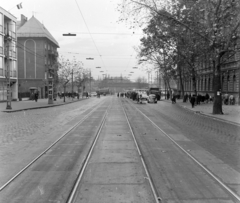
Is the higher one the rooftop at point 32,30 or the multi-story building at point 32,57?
the rooftop at point 32,30

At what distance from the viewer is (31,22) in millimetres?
61406

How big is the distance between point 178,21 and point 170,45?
13.0 metres

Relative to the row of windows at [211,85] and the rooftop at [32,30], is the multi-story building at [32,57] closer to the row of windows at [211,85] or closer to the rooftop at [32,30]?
the rooftop at [32,30]

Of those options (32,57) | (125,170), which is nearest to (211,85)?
(32,57)

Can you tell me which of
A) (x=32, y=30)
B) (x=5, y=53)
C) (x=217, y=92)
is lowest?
(x=217, y=92)

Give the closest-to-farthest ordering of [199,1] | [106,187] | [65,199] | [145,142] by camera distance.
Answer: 1. [65,199]
2. [106,187]
3. [145,142]
4. [199,1]

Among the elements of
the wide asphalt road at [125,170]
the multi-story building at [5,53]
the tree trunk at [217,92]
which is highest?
the multi-story building at [5,53]

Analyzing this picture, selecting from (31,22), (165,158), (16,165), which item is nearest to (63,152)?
(16,165)

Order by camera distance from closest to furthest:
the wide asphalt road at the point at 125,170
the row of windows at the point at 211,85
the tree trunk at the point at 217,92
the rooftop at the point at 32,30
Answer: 1. the wide asphalt road at the point at 125,170
2. the tree trunk at the point at 217,92
3. the row of windows at the point at 211,85
4. the rooftop at the point at 32,30

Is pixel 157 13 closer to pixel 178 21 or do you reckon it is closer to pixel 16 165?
pixel 178 21

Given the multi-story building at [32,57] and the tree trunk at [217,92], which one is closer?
the tree trunk at [217,92]

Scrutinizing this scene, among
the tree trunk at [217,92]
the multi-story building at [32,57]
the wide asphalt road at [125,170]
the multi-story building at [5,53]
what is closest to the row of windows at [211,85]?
the tree trunk at [217,92]

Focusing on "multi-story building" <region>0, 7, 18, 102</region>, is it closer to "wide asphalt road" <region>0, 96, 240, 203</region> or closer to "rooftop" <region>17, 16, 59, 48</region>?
"rooftop" <region>17, 16, 59, 48</region>

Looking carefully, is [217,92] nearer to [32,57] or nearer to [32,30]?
[32,57]
